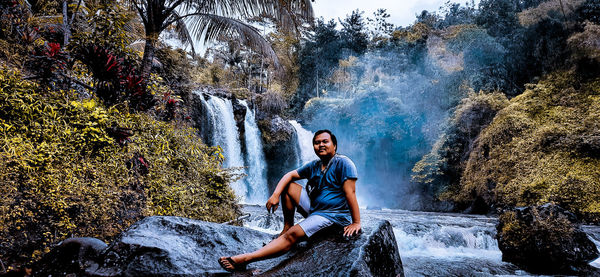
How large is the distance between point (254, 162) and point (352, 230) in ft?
56.5

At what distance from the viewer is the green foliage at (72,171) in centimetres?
287

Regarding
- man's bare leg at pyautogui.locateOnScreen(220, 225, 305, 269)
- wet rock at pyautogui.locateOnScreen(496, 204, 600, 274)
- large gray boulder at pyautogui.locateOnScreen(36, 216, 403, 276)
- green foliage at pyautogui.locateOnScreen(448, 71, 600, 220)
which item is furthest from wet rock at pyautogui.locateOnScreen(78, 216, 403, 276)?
green foliage at pyautogui.locateOnScreen(448, 71, 600, 220)

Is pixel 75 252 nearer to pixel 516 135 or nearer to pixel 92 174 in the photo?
pixel 92 174

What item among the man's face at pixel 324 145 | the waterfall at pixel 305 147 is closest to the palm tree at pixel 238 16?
the man's face at pixel 324 145

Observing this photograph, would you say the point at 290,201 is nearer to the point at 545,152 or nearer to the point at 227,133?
the point at 545,152

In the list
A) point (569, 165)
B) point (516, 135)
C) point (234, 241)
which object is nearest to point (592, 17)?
point (516, 135)

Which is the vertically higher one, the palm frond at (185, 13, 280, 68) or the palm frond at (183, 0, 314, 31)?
the palm frond at (183, 0, 314, 31)

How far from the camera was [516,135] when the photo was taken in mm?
12523

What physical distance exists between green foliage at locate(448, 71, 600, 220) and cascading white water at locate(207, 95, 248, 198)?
12.4m

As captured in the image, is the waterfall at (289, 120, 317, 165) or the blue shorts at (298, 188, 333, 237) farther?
the waterfall at (289, 120, 317, 165)

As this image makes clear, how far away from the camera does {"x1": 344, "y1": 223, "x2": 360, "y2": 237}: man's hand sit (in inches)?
89.6

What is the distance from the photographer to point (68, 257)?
2619mm

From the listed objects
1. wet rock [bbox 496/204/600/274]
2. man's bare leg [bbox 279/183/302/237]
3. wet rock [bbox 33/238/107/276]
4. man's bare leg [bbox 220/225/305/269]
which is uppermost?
man's bare leg [bbox 279/183/302/237]

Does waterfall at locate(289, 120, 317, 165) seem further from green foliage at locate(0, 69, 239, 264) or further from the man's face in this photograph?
the man's face
